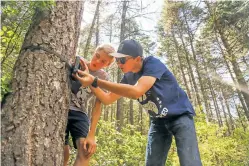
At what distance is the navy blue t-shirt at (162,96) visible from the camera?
250 centimetres

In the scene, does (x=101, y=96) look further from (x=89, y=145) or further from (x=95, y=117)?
(x=89, y=145)

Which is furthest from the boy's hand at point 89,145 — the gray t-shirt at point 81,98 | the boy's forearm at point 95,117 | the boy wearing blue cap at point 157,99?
the boy wearing blue cap at point 157,99

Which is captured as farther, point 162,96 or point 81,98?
point 81,98

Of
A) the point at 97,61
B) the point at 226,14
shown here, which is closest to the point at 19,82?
the point at 97,61

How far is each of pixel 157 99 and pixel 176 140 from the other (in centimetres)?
46

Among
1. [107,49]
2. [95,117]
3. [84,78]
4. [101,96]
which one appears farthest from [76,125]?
[107,49]

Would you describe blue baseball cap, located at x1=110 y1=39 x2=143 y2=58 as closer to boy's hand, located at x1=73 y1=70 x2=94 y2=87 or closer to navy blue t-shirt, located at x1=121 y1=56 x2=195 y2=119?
navy blue t-shirt, located at x1=121 y1=56 x2=195 y2=119

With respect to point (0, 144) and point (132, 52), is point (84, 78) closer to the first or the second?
point (132, 52)

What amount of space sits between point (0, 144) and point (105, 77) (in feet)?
5.12

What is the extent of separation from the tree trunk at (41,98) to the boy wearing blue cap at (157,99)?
328 mm

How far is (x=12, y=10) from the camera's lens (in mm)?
1928

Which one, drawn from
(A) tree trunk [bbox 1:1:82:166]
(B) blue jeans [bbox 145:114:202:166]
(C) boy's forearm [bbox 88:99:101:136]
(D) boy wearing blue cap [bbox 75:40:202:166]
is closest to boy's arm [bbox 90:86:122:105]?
(D) boy wearing blue cap [bbox 75:40:202:166]

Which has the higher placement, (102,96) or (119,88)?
(102,96)

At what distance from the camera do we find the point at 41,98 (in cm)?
178
